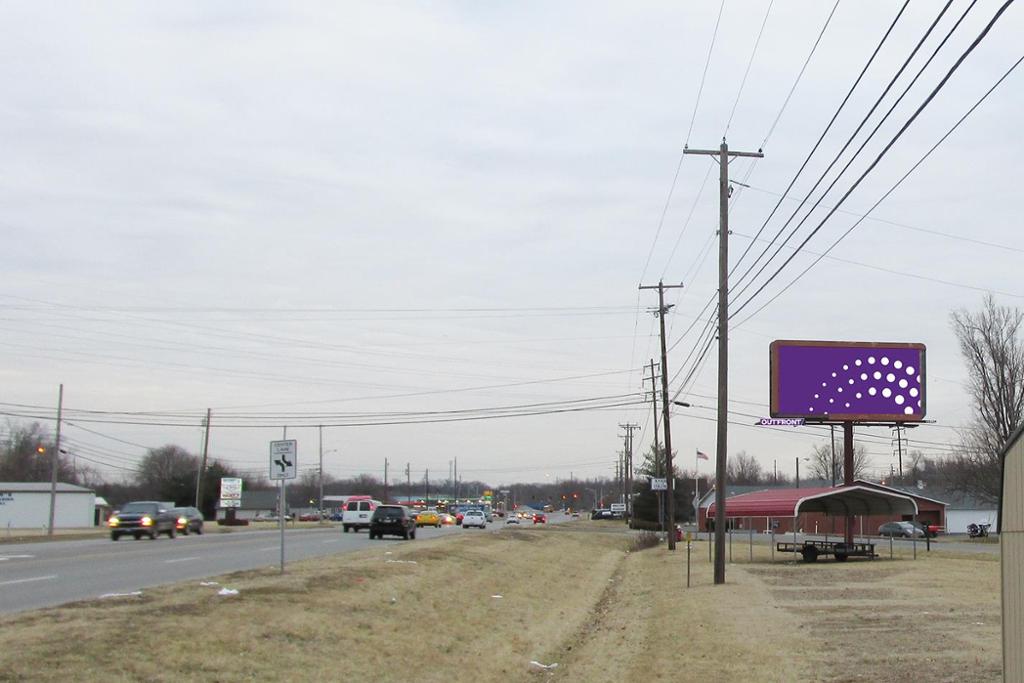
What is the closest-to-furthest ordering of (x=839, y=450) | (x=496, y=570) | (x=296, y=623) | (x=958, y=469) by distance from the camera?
(x=296, y=623) → (x=496, y=570) → (x=958, y=469) → (x=839, y=450)

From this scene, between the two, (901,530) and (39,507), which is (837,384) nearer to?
(901,530)

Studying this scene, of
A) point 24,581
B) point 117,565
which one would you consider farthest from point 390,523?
point 24,581

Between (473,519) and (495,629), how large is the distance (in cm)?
5695

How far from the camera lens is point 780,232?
2012 centimetres

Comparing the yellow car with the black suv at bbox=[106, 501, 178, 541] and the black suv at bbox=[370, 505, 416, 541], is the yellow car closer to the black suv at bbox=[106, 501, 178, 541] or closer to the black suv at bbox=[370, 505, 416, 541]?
the black suv at bbox=[370, 505, 416, 541]

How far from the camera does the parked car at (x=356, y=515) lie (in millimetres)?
57188

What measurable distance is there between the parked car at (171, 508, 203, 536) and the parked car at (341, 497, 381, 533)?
745cm

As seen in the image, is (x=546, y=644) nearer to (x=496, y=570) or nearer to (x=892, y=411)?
(x=496, y=570)

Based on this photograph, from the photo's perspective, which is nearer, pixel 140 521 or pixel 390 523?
pixel 140 521

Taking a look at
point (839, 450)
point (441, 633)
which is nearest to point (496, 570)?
point (441, 633)

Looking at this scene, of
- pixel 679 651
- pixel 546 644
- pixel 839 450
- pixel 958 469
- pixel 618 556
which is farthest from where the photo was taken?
pixel 839 450

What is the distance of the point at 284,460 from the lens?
21.5 meters

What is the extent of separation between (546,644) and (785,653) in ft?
16.4

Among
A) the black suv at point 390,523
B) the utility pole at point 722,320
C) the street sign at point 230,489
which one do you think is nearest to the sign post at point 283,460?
the utility pole at point 722,320
